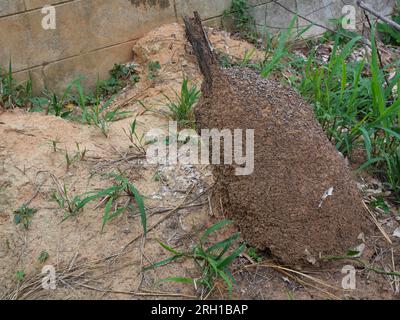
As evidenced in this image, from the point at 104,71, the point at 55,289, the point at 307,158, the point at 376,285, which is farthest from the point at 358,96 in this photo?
the point at 55,289

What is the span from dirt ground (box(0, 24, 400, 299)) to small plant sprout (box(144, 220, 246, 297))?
1.4 inches

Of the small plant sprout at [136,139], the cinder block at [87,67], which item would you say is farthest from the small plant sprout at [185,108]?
the cinder block at [87,67]

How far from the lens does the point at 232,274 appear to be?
2484 mm

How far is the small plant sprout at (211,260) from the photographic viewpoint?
238cm

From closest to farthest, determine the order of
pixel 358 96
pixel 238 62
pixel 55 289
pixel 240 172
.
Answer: pixel 55 289, pixel 240 172, pixel 358 96, pixel 238 62

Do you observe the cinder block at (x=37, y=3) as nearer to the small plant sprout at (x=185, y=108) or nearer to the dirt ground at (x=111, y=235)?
the dirt ground at (x=111, y=235)

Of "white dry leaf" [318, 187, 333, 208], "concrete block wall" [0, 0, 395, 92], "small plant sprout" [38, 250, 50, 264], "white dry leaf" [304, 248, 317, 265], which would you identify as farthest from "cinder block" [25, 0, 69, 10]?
"white dry leaf" [304, 248, 317, 265]

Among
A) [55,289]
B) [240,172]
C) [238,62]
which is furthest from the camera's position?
[238,62]

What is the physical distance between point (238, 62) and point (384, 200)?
161 cm

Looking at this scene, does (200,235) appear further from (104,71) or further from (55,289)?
(104,71)

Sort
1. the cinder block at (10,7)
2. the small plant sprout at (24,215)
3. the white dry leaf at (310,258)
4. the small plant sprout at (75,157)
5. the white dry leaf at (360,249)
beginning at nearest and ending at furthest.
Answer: the white dry leaf at (310,258), the white dry leaf at (360,249), the small plant sprout at (24,215), the small plant sprout at (75,157), the cinder block at (10,7)

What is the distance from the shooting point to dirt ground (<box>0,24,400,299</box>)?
2463 millimetres

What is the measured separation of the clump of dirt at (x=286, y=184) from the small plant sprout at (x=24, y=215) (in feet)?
3.00

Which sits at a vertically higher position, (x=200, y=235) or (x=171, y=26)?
(x=171, y=26)
